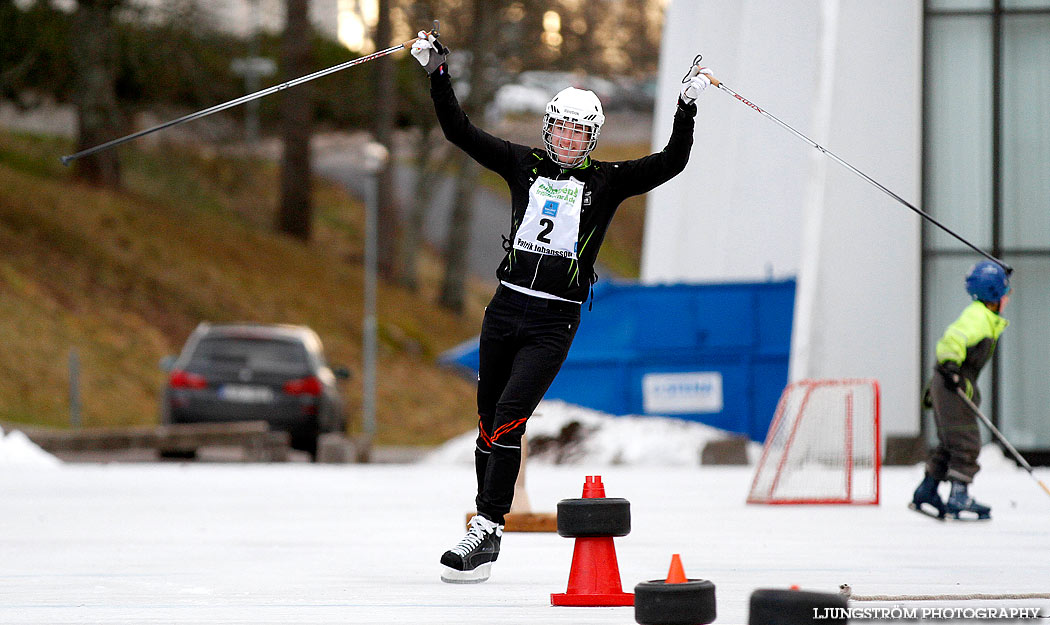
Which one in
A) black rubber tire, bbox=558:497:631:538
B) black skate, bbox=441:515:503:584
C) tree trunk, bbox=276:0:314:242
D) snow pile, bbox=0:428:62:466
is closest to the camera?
black rubber tire, bbox=558:497:631:538

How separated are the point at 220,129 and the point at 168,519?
30.3 metres

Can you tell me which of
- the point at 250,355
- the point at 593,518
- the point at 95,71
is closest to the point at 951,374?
the point at 593,518

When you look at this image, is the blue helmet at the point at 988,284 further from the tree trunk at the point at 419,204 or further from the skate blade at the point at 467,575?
the tree trunk at the point at 419,204

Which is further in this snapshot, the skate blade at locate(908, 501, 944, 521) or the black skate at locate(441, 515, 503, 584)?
the skate blade at locate(908, 501, 944, 521)

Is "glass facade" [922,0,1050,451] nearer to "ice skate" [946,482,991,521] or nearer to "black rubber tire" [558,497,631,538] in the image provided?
Result: "ice skate" [946,482,991,521]

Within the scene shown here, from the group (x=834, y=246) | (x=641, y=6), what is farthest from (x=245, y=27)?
(x=834, y=246)

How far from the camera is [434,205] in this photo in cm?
6356

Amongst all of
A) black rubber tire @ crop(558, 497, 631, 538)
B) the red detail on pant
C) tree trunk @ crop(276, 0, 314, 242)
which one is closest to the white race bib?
the red detail on pant

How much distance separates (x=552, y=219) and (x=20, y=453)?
11236mm

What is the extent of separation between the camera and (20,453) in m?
16.9

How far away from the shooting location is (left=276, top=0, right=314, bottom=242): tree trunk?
38.1 metres

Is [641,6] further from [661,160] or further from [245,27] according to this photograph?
[661,160]

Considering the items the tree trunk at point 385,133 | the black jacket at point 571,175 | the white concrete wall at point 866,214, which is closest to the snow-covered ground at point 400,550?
the black jacket at point 571,175

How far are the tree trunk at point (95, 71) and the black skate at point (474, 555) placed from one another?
27.7m
